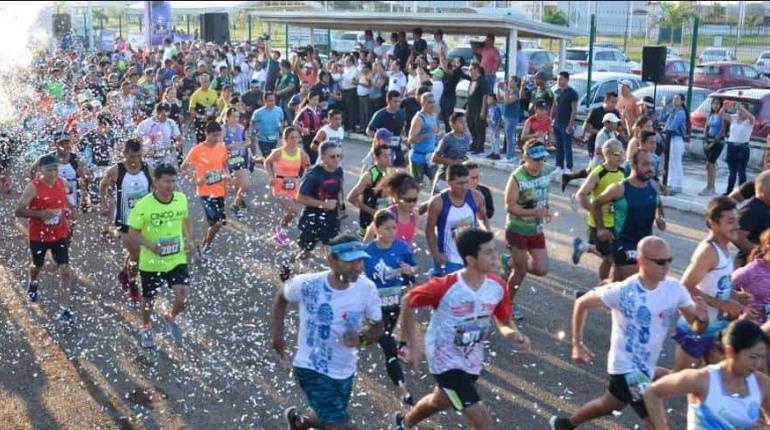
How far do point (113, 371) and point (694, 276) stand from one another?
449 centimetres

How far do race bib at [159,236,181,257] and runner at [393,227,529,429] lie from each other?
2857mm

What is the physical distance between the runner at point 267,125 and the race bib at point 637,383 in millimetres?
9388

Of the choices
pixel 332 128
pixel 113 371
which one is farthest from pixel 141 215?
pixel 332 128

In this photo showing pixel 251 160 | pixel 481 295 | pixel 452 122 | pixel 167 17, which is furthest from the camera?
pixel 167 17

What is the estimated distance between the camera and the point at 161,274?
7809 millimetres

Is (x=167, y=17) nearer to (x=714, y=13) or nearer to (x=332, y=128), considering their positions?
(x=714, y=13)

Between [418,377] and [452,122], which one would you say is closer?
[418,377]

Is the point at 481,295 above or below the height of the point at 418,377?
above

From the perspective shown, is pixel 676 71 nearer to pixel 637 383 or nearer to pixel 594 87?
pixel 594 87

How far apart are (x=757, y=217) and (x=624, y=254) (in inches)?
45.0

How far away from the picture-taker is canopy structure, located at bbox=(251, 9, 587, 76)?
59.7ft

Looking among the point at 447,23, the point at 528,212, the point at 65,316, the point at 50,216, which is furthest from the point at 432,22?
the point at 65,316

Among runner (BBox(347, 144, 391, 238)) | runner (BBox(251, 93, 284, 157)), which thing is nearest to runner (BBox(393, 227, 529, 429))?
runner (BBox(347, 144, 391, 238))

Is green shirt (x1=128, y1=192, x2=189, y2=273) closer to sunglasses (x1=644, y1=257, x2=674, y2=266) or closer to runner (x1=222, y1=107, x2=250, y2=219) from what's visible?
sunglasses (x1=644, y1=257, x2=674, y2=266)
